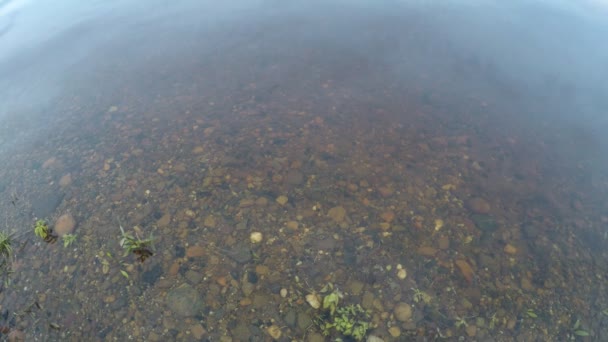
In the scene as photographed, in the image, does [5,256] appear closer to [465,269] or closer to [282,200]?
[282,200]

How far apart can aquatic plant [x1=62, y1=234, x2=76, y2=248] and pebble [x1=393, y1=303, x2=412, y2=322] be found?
5.54m

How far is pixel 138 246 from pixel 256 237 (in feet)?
6.55

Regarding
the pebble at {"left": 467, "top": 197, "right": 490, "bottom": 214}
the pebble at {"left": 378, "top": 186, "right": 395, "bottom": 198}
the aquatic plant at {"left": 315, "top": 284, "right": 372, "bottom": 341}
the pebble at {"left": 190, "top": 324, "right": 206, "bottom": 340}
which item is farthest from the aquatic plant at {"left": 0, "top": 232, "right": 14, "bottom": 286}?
the pebble at {"left": 467, "top": 197, "right": 490, "bottom": 214}

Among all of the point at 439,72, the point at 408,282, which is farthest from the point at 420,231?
the point at 439,72

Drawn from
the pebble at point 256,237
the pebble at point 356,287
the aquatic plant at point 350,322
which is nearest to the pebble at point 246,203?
the pebble at point 256,237

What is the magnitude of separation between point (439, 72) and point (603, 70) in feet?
17.0

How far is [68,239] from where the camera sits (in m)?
5.65

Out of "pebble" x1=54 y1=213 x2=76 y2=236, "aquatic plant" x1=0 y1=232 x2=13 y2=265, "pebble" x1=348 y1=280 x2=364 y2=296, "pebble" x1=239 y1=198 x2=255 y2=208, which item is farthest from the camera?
"pebble" x1=239 y1=198 x2=255 y2=208

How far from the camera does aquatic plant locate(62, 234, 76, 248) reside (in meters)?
5.60

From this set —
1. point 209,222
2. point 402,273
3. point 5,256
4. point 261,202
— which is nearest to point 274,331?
point 402,273

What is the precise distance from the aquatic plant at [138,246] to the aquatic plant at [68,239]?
92 centimetres

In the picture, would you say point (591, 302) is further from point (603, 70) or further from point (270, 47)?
point (270, 47)

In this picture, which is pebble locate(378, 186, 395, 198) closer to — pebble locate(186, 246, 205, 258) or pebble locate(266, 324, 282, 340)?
pebble locate(266, 324, 282, 340)

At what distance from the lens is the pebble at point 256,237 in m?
5.66
